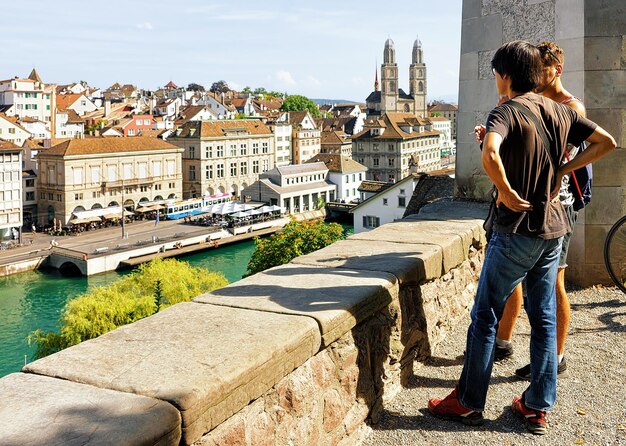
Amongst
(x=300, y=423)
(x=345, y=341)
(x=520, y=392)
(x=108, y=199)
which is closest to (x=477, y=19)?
(x=520, y=392)

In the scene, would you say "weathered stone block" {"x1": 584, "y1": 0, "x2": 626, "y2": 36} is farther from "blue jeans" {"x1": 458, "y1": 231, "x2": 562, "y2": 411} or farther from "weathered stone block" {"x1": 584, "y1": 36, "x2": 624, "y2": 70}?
"blue jeans" {"x1": 458, "y1": 231, "x2": 562, "y2": 411}

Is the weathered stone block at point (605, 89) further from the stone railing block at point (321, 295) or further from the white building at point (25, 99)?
the white building at point (25, 99)

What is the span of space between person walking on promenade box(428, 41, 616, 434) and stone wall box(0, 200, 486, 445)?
0.42 m

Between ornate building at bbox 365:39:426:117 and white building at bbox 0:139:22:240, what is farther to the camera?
ornate building at bbox 365:39:426:117

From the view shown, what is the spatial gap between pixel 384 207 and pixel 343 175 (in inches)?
1249

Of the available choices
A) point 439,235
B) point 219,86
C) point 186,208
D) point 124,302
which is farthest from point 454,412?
point 219,86

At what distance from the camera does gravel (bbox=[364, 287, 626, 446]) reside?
109 inches

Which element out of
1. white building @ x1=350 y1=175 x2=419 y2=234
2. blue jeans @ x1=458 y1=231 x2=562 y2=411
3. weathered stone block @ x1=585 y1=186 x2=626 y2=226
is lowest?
white building @ x1=350 y1=175 x2=419 y2=234

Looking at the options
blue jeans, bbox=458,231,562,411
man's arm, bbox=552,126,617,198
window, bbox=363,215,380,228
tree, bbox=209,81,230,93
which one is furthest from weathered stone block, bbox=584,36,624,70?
tree, bbox=209,81,230,93

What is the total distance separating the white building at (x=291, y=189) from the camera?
62375 millimetres

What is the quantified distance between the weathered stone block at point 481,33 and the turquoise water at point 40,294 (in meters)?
21.8

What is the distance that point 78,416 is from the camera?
5.45 feet

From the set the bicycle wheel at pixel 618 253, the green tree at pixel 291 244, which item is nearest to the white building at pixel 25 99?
the green tree at pixel 291 244

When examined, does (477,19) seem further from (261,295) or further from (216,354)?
(216,354)
